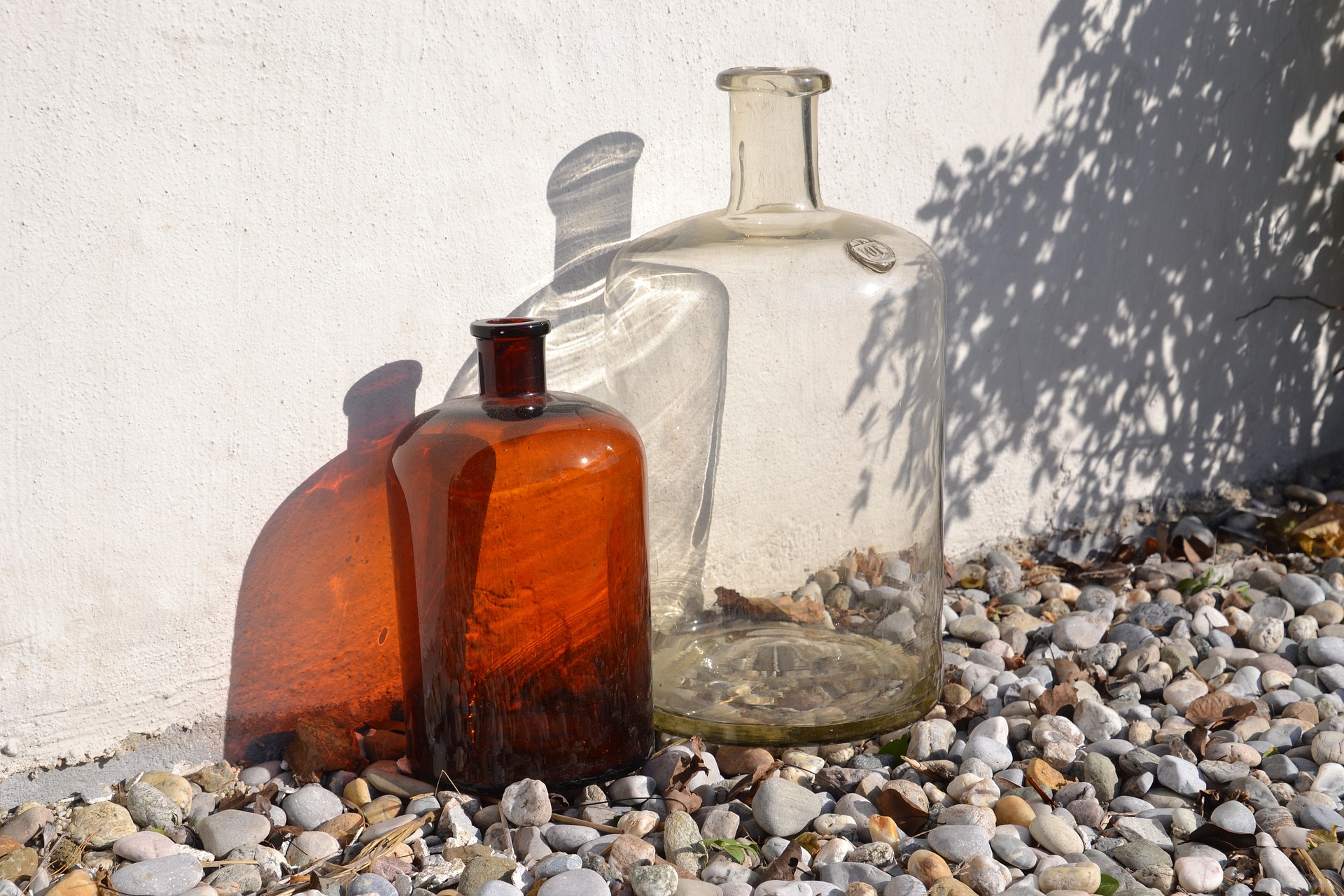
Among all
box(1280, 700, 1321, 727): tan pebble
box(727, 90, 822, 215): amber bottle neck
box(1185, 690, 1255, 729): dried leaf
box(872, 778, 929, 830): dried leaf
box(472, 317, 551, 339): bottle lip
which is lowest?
box(1280, 700, 1321, 727): tan pebble

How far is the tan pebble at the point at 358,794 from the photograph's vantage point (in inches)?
66.6

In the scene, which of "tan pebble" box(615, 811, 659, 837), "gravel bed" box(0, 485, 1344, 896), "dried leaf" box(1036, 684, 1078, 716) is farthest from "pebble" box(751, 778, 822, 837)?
"dried leaf" box(1036, 684, 1078, 716)

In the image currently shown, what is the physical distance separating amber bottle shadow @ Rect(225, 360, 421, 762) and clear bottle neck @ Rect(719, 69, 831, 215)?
0.63 m

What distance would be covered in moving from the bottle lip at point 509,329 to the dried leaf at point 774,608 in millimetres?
679

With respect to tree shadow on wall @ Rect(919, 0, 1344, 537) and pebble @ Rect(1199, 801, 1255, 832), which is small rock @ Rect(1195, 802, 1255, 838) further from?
tree shadow on wall @ Rect(919, 0, 1344, 537)

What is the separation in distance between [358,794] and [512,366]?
66 centimetres

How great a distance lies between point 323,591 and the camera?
6.19 feet

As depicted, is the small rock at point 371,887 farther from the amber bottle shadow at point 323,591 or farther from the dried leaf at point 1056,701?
the dried leaf at point 1056,701

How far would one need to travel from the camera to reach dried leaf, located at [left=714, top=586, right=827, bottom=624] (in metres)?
2.05

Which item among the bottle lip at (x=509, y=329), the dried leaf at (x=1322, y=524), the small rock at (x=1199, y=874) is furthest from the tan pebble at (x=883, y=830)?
the dried leaf at (x=1322, y=524)

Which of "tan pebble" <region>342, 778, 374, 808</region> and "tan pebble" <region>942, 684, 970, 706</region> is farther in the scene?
"tan pebble" <region>942, 684, 970, 706</region>

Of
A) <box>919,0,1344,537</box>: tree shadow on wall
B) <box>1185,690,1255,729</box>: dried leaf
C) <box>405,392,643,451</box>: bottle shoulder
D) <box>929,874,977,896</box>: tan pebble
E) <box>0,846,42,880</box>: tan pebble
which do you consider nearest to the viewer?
<box>929,874,977,896</box>: tan pebble

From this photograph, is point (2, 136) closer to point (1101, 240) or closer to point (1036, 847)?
point (1036, 847)

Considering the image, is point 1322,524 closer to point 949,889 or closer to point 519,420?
point 949,889
